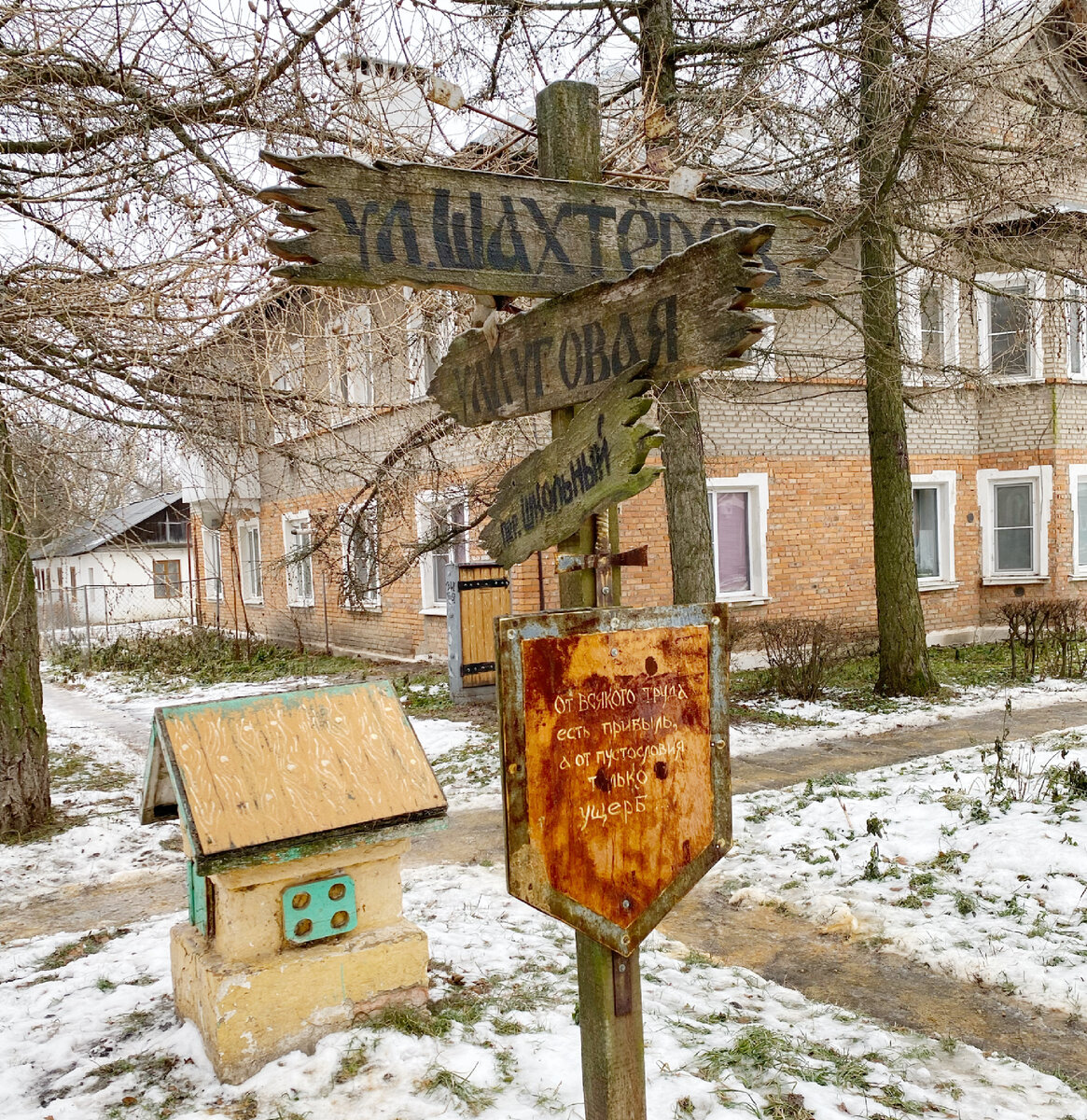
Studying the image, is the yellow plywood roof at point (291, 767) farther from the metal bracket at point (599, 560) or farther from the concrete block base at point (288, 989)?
the metal bracket at point (599, 560)

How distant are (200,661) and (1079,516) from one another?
14.5 m

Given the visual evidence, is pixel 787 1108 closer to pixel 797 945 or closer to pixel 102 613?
pixel 797 945

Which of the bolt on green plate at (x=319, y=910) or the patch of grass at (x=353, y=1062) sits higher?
the bolt on green plate at (x=319, y=910)

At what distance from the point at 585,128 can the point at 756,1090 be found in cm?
300

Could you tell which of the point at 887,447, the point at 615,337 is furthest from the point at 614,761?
the point at 887,447

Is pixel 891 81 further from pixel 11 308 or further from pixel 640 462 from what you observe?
pixel 640 462

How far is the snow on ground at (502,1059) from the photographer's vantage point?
3164 millimetres

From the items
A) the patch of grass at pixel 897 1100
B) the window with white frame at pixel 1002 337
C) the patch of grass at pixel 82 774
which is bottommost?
the patch of grass at pixel 82 774

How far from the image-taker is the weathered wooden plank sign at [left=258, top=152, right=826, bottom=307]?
89.0 inches

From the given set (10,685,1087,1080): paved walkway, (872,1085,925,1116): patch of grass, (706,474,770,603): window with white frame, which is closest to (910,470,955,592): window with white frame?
A: (706,474,770,603): window with white frame

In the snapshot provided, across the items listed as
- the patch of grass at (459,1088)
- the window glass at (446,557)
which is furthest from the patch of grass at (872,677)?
the patch of grass at (459,1088)

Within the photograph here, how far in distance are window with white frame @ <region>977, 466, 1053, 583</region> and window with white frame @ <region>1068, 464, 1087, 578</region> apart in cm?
50

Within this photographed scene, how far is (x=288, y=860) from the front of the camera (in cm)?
342

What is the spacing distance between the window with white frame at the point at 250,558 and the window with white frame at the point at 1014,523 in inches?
545
